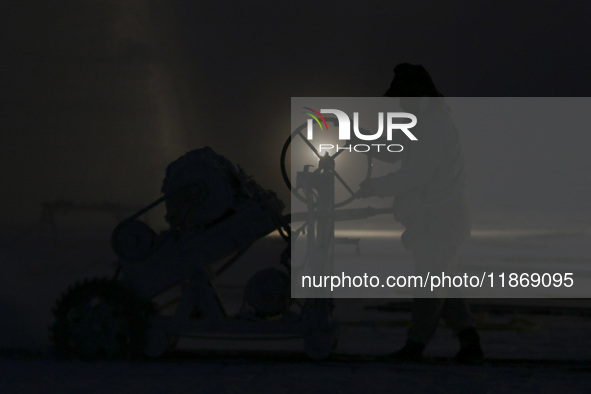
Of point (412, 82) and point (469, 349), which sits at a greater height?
point (412, 82)

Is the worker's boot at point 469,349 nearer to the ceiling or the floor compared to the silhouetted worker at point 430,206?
nearer to the floor

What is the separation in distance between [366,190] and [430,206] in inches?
14.9

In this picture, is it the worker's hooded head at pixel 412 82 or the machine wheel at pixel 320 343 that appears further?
the worker's hooded head at pixel 412 82

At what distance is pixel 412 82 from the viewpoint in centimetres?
381

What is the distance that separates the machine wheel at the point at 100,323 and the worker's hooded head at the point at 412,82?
6.45 ft

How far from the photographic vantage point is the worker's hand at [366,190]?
365 centimetres

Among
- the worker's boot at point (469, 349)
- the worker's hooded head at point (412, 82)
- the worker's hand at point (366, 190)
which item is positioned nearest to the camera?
the worker's boot at point (469, 349)

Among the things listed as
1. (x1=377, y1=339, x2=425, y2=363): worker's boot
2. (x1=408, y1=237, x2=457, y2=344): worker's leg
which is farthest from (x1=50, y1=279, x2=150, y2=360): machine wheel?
(x1=408, y1=237, x2=457, y2=344): worker's leg

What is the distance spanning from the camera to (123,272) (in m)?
3.77

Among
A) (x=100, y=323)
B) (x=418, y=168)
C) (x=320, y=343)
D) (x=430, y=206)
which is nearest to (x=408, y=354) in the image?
(x=320, y=343)

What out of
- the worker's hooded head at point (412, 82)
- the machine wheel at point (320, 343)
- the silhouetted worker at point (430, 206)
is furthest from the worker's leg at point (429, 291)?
the worker's hooded head at point (412, 82)

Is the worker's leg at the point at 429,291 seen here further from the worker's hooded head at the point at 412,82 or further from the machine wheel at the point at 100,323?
the machine wheel at the point at 100,323

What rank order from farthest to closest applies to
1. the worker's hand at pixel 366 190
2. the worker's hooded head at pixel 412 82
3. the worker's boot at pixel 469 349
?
the worker's hooded head at pixel 412 82
the worker's hand at pixel 366 190
the worker's boot at pixel 469 349

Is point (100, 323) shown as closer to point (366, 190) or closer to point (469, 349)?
point (366, 190)
